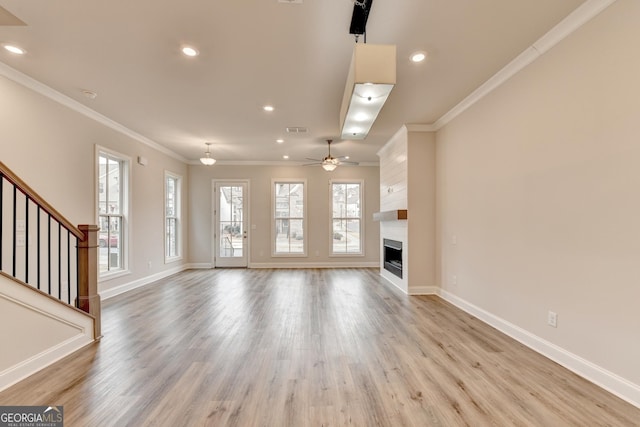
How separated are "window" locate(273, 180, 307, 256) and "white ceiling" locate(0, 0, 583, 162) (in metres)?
3.49

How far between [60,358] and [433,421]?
10.2 feet

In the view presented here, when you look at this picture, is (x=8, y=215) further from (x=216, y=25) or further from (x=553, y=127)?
(x=553, y=127)

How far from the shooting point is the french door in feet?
26.0

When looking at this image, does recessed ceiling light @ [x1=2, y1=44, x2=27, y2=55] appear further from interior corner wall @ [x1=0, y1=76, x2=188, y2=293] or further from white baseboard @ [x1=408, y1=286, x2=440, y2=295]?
white baseboard @ [x1=408, y1=286, x2=440, y2=295]

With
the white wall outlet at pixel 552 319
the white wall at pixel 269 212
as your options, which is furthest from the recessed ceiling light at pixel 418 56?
the white wall at pixel 269 212

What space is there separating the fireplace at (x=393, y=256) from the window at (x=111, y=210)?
4991mm

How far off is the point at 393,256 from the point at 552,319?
348cm

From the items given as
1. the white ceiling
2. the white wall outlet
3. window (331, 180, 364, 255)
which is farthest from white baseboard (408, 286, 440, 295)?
window (331, 180, 364, 255)

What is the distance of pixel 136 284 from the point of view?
5488mm

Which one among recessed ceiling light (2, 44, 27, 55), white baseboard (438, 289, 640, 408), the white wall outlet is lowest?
white baseboard (438, 289, 640, 408)

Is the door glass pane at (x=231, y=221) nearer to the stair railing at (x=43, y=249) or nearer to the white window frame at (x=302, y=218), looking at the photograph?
the white window frame at (x=302, y=218)

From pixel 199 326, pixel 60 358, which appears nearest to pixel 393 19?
pixel 199 326

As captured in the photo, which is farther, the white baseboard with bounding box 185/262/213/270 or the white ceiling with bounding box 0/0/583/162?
the white baseboard with bounding box 185/262/213/270

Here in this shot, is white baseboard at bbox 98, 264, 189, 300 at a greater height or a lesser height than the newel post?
lesser
